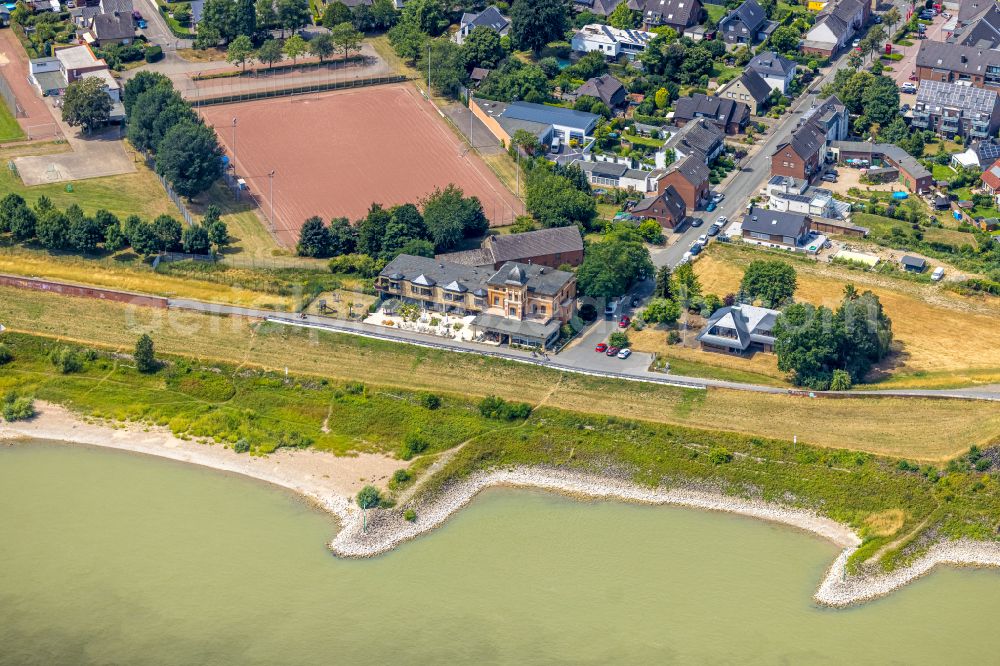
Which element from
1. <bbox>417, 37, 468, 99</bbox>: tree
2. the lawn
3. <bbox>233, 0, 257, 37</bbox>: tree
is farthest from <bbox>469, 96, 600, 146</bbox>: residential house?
the lawn

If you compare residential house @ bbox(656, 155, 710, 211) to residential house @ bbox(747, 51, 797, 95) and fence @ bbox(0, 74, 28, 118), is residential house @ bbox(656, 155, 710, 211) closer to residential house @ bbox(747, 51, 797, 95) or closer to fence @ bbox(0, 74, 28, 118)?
residential house @ bbox(747, 51, 797, 95)

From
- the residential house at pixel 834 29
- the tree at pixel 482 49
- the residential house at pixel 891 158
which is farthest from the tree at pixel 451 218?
the residential house at pixel 834 29

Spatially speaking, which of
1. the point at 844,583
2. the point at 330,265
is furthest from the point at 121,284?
the point at 844,583

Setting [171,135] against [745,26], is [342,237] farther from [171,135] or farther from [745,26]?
[745,26]

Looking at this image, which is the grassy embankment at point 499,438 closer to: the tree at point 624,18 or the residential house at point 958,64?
the residential house at point 958,64

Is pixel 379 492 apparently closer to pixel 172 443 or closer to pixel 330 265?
pixel 172 443

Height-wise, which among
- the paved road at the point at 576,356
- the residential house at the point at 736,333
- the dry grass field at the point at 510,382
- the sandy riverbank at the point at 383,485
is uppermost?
the residential house at the point at 736,333

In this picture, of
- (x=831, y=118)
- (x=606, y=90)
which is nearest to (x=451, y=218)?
(x=606, y=90)
